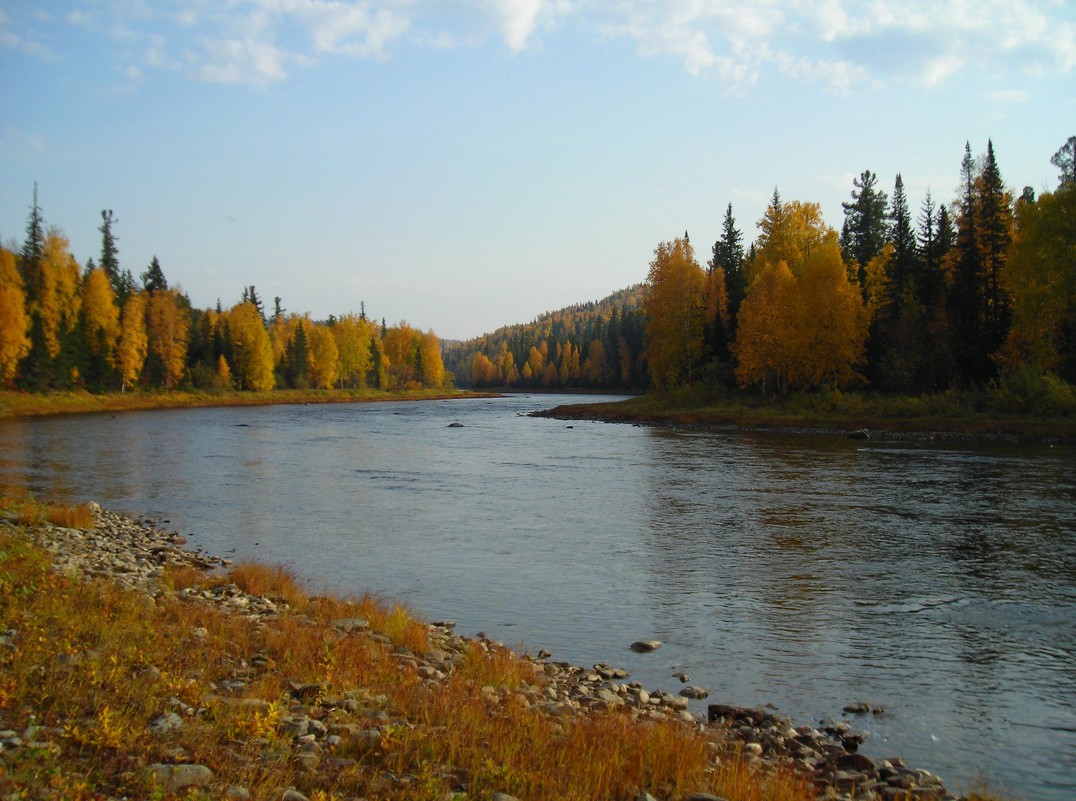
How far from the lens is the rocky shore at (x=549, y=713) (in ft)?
20.4

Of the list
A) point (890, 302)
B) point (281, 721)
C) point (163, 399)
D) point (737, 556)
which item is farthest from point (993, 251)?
point (163, 399)

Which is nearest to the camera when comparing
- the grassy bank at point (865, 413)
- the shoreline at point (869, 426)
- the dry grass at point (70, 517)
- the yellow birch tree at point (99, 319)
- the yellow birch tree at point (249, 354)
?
the dry grass at point (70, 517)

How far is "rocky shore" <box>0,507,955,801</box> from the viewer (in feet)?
20.4

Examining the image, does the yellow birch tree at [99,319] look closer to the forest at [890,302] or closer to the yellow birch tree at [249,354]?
the yellow birch tree at [249,354]

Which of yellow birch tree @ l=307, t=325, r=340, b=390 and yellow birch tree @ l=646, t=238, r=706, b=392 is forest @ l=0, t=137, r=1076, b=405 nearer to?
yellow birch tree @ l=646, t=238, r=706, b=392

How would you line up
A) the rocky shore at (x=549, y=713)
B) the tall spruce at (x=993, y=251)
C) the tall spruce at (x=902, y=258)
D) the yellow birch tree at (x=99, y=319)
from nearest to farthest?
the rocky shore at (x=549, y=713) → the tall spruce at (x=993, y=251) → the tall spruce at (x=902, y=258) → the yellow birch tree at (x=99, y=319)

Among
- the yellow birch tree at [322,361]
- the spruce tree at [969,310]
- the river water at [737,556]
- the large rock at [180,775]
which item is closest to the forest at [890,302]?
the spruce tree at [969,310]

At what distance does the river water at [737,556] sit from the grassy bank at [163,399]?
32720mm

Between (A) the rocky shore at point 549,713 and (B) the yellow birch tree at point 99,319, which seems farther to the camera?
(B) the yellow birch tree at point 99,319

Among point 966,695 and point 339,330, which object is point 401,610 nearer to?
point 966,695

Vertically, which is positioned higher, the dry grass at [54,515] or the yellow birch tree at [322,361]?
the yellow birch tree at [322,361]

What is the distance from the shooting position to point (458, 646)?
11172 mm

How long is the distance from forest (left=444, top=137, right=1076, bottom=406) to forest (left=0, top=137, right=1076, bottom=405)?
0.42 feet

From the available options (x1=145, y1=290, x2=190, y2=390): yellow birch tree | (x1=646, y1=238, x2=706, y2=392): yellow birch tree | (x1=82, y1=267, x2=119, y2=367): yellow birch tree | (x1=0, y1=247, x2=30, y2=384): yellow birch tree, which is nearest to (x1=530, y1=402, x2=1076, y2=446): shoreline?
(x1=646, y1=238, x2=706, y2=392): yellow birch tree
